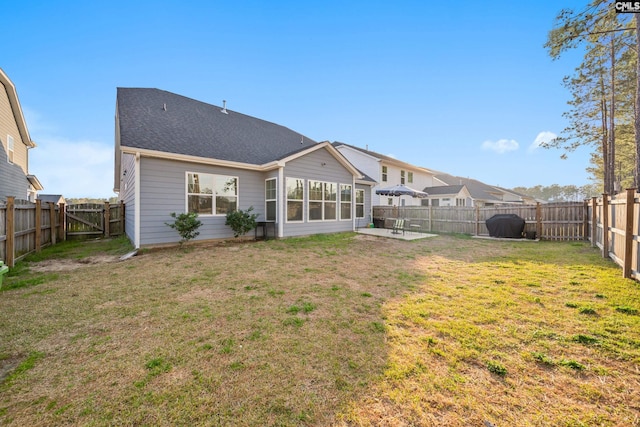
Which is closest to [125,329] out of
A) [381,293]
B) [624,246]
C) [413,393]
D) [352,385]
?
[352,385]

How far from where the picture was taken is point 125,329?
115 inches

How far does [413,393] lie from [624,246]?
578 centimetres

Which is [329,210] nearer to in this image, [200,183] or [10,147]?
[200,183]

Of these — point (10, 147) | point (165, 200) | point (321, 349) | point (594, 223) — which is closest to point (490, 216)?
point (594, 223)

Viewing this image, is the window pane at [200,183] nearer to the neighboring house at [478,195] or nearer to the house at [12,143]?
the house at [12,143]

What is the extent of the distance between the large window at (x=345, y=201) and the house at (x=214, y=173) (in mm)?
49

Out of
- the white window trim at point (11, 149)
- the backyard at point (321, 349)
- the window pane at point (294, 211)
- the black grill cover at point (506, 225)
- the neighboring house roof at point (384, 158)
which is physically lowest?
the backyard at point (321, 349)

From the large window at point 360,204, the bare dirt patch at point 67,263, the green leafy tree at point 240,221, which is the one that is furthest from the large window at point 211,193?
the large window at point 360,204

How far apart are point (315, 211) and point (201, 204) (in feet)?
15.2

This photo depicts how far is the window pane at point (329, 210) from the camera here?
11.4m

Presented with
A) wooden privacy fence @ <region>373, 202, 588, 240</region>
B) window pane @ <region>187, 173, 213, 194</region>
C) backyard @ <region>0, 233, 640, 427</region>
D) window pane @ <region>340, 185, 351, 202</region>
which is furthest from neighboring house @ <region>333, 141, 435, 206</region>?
backyard @ <region>0, 233, 640, 427</region>

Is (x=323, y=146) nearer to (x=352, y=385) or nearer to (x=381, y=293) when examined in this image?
(x=381, y=293)

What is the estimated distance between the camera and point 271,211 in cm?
1014

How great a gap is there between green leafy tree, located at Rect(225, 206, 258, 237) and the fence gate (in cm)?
761
